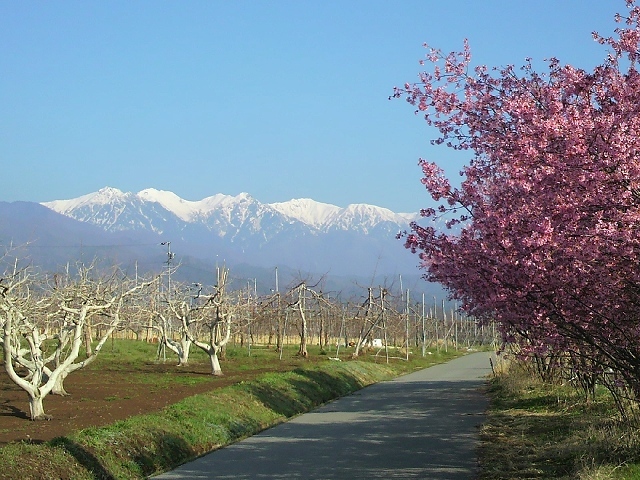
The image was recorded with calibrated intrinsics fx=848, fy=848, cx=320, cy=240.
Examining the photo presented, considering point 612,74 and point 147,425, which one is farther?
point 147,425

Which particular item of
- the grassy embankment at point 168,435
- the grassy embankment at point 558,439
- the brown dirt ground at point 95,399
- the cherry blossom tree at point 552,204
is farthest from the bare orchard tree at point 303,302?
the cherry blossom tree at point 552,204

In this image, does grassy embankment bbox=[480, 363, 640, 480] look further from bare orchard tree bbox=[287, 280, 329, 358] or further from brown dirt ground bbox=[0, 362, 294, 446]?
bare orchard tree bbox=[287, 280, 329, 358]

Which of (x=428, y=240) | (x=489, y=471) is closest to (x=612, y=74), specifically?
(x=428, y=240)

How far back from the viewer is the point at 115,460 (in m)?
11.5

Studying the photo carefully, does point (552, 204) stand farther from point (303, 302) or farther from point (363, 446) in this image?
point (303, 302)

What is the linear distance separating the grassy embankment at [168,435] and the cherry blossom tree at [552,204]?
5.00 metres

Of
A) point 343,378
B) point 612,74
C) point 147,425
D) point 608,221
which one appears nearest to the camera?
point 608,221

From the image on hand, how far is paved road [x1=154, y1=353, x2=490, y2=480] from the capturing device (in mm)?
11293

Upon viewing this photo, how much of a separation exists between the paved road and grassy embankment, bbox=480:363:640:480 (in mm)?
409

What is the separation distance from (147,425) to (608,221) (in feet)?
27.4

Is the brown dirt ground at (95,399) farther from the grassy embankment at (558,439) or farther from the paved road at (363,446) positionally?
the grassy embankment at (558,439)

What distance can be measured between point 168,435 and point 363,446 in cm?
314

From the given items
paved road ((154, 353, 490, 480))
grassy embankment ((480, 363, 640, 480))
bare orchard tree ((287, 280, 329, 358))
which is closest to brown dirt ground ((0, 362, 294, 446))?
paved road ((154, 353, 490, 480))

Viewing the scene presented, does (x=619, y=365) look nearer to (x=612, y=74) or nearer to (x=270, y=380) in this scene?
(x=612, y=74)
